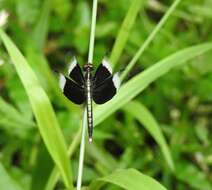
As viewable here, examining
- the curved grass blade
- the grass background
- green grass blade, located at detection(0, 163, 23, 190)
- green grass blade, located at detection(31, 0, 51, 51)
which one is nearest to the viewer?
green grass blade, located at detection(0, 163, 23, 190)

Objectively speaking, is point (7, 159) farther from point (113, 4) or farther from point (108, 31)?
point (113, 4)

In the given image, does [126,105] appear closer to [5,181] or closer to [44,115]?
[44,115]

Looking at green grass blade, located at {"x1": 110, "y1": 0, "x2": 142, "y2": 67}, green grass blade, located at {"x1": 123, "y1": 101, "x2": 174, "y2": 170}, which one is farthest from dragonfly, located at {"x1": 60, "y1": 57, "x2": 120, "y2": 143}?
green grass blade, located at {"x1": 123, "y1": 101, "x2": 174, "y2": 170}

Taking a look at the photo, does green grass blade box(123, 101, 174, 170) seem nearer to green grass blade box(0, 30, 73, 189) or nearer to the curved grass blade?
the curved grass blade

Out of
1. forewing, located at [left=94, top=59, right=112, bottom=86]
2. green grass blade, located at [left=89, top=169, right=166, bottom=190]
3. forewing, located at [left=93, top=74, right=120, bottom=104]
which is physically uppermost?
forewing, located at [left=94, top=59, right=112, bottom=86]

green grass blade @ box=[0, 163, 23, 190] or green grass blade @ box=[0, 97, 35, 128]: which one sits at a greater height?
green grass blade @ box=[0, 97, 35, 128]

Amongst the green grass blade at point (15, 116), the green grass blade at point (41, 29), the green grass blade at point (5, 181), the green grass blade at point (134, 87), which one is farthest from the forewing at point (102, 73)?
the green grass blade at point (41, 29)

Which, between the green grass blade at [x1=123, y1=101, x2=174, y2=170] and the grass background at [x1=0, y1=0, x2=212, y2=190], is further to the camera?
the grass background at [x1=0, y1=0, x2=212, y2=190]
